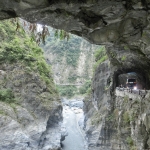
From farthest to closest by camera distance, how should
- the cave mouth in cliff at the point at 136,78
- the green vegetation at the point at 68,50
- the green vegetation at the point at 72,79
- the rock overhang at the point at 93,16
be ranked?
the green vegetation at the point at 68,50, the green vegetation at the point at 72,79, the cave mouth in cliff at the point at 136,78, the rock overhang at the point at 93,16

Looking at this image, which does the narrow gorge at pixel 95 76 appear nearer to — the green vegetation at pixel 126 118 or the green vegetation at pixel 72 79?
the green vegetation at pixel 126 118

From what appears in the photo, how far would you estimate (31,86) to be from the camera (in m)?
22.6

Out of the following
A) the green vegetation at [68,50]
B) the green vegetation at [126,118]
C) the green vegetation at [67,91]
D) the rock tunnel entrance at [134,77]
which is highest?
the green vegetation at [68,50]

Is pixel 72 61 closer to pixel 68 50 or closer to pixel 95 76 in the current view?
pixel 68 50

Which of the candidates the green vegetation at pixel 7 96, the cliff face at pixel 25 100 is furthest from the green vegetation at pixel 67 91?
the green vegetation at pixel 7 96

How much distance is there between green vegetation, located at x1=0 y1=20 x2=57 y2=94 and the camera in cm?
2317

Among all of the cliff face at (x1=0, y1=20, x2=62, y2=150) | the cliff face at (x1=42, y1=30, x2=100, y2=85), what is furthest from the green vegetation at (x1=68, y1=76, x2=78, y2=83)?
the cliff face at (x1=0, y1=20, x2=62, y2=150)

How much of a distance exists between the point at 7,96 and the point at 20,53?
577cm

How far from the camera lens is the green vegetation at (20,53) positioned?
2317cm

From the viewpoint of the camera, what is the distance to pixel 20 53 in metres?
23.8

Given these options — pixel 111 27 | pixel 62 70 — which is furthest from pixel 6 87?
pixel 62 70

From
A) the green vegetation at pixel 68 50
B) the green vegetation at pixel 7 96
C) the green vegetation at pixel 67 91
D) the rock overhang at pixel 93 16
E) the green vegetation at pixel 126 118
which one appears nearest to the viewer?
the rock overhang at pixel 93 16

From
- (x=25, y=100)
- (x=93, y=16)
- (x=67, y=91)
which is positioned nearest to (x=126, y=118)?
(x=93, y=16)

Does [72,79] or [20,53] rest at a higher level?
[20,53]
